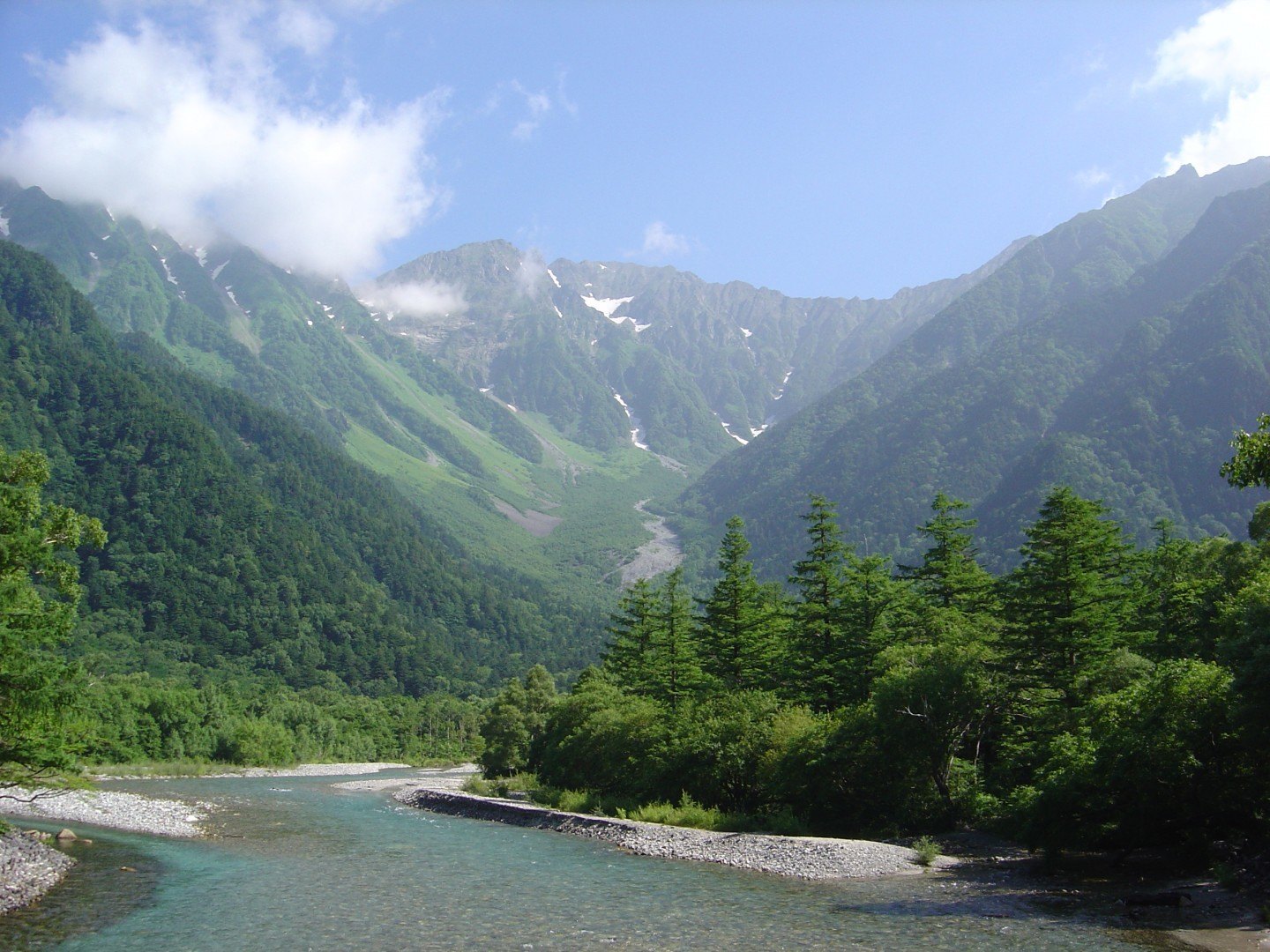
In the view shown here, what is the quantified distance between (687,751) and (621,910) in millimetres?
21692

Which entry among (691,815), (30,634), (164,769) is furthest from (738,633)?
(164,769)

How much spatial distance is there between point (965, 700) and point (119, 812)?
50.1 m

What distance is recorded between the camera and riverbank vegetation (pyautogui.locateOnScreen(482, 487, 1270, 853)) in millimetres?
27766

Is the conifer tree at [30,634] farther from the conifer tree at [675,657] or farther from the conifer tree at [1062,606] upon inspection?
the conifer tree at [675,657]

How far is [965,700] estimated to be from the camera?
37844mm

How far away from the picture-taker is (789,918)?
88.5 feet

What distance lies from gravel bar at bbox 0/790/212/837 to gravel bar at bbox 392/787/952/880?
1998 cm

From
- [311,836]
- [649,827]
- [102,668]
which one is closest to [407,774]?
[102,668]

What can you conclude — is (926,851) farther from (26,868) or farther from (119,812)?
(119,812)

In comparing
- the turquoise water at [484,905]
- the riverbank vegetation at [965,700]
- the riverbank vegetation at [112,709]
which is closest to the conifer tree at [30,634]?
the riverbank vegetation at [112,709]

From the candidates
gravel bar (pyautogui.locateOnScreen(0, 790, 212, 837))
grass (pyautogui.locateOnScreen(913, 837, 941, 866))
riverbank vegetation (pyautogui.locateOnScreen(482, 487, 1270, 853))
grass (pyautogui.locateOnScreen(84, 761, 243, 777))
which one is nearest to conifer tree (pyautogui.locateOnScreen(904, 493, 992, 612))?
riverbank vegetation (pyautogui.locateOnScreen(482, 487, 1270, 853))

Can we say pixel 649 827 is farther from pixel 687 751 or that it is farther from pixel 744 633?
pixel 744 633

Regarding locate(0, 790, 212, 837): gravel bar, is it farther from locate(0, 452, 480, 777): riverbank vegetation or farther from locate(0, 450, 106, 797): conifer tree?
locate(0, 450, 106, 797): conifer tree

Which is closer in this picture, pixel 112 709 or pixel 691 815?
pixel 691 815
